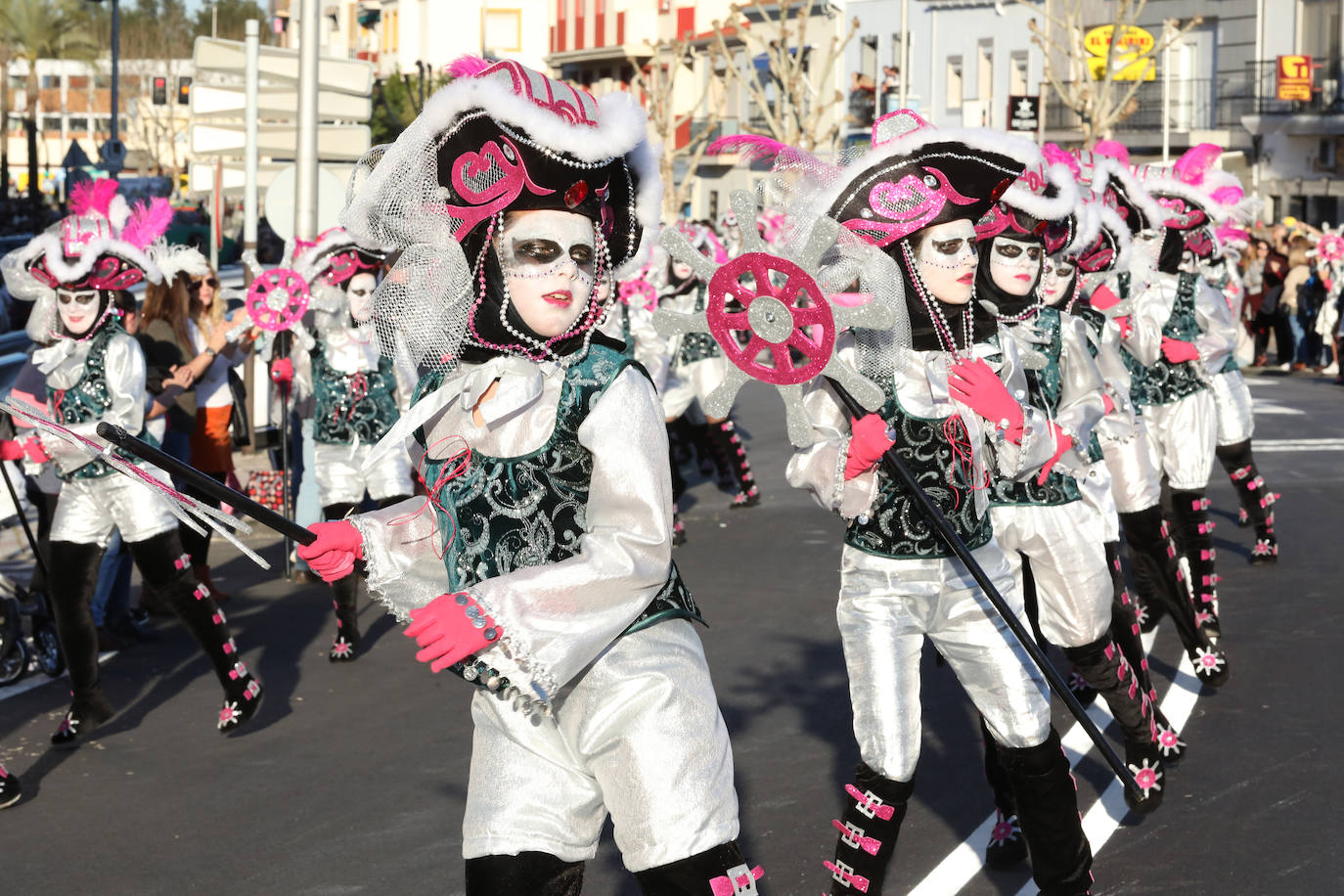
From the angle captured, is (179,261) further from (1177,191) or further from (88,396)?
(1177,191)

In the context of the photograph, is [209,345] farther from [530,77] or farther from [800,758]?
[530,77]

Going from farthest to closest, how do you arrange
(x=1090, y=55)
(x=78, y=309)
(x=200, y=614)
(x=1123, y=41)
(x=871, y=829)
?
1. (x=1090, y=55)
2. (x=1123, y=41)
3. (x=78, y=309)
4. (x=200, y=614)
5. (x=871, y=829)

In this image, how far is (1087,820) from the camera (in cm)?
636

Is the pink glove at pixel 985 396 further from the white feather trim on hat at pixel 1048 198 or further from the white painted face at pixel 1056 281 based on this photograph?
the white painted face at pixel 1056 281

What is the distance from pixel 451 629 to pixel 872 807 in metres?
1.82

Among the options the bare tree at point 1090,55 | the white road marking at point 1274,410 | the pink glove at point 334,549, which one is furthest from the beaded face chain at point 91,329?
the bare tree at point 1090,55

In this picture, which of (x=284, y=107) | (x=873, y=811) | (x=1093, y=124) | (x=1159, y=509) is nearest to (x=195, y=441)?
(x=284, y=107)

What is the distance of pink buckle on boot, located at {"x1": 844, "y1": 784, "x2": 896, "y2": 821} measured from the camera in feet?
16.1

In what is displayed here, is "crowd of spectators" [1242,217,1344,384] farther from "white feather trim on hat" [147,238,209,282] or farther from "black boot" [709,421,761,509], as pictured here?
"white feather trim on hat" [147,238,209,282]

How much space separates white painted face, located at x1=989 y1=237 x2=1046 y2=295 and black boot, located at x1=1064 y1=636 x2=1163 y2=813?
3.97 ft

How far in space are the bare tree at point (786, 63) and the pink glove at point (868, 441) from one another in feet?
137

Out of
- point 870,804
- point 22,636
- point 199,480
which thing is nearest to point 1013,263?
point 870,804

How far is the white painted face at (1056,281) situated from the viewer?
280 inches

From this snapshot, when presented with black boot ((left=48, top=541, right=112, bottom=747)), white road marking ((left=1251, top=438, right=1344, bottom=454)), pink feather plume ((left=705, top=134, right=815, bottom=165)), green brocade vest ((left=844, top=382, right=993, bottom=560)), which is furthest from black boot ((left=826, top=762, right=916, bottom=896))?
white road marking ((left=1251, top=438, right=1344, bottom=454))
